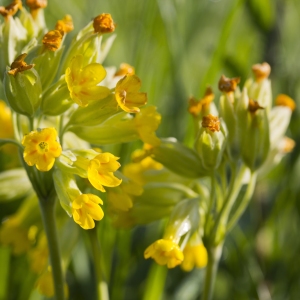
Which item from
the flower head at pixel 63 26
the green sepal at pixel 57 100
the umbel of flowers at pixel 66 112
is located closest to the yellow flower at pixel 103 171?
the umbel of flowers at pixel 66 112

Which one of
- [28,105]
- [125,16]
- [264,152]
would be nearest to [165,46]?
[125,16]

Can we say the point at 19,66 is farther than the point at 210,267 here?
No

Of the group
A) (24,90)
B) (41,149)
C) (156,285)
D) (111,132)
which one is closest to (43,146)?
(41,149)

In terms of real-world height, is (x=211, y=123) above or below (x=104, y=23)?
below

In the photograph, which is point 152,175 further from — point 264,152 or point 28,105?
point 28,105

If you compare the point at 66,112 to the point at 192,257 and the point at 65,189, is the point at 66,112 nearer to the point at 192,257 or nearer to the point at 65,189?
the point at 65,189

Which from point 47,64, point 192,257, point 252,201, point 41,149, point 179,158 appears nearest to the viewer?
point 41,149

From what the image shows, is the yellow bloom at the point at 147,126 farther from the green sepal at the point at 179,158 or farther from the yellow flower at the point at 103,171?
the yellow flower at the point at 103,171
